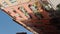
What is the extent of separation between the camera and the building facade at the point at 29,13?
38.4 metres

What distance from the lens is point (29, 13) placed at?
1626 inches

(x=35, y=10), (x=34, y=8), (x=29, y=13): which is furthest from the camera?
(x=29, y=13)

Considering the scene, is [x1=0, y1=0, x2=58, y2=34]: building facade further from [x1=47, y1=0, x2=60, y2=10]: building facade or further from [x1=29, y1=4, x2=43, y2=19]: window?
[x1=47, y1=0, x2=60, y2=10]: building facade

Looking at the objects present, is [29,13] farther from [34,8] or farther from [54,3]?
[54,3]

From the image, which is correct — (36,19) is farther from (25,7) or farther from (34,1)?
(34,1)

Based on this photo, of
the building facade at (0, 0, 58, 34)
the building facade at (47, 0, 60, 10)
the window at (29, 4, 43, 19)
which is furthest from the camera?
the building facade at (0, 0, 58, 34)

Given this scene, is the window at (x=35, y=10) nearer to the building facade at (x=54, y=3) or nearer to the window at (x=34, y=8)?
the window at (x=34, y=8)

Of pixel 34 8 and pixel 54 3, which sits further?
pixel 34 8

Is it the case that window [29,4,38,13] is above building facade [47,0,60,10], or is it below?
above

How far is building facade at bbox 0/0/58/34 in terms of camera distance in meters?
38.4

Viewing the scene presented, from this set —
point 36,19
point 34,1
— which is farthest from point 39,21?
point 34,1

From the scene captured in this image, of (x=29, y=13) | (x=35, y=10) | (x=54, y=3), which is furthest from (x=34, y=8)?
(x=54, y=3)

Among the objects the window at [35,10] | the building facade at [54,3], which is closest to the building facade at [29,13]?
the window at [35,10]

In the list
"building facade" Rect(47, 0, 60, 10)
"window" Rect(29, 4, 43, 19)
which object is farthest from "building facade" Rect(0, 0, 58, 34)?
"building facade" Rect(47, 0, 60, 10)
